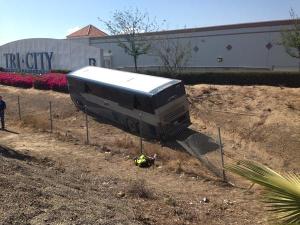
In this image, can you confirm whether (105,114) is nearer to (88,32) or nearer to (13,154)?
(13,154)

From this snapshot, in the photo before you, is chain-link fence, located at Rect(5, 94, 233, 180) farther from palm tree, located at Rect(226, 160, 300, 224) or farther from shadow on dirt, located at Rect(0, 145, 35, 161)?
palm tree, located at Rect(226, 160, 300, 224)

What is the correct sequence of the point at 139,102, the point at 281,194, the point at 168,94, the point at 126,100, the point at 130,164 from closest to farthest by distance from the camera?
the point at 281,194 → the point at 130,164 → the point at 168,94 → the point at 139,102 → the point at 126,100

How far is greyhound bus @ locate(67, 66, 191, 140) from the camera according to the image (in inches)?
886

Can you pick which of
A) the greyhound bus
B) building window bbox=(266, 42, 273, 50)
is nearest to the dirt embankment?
the greyhound bus

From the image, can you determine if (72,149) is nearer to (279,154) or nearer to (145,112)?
(145,112)

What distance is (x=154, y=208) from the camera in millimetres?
11102

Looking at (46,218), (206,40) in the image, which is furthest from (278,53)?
(46,218)

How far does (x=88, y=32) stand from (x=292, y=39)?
3073cm

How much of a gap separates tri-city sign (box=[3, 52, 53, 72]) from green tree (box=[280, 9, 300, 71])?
25.6m

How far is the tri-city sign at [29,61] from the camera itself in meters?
53.7

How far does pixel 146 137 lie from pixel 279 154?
5.97m

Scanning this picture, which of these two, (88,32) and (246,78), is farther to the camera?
(88,32)

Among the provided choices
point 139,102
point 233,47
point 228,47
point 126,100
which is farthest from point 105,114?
point 228,47

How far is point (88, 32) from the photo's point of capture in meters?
60.6
